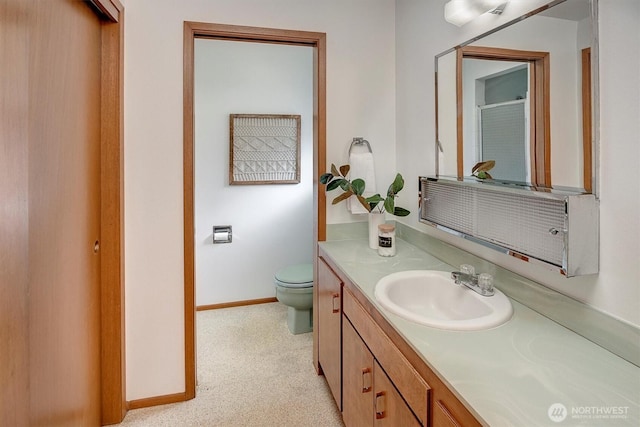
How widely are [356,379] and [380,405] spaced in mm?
281

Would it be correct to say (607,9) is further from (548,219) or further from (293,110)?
(293,110)

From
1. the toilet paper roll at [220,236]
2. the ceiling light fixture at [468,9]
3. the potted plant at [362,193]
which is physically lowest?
the toilet paper roll at [220,236]

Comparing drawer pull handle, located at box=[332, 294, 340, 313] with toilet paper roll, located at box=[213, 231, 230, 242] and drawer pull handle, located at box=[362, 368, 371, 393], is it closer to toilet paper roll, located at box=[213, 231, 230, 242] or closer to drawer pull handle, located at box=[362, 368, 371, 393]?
drawer pull handle, located at box=[362, 368, 371, 393]

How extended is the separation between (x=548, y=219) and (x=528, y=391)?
21.1 inches

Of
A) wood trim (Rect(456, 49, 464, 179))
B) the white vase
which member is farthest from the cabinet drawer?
wood trim (Rect(456, 49, 464, 179))

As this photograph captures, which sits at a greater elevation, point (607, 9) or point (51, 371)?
point (607, 9)

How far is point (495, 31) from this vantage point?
1375 mm

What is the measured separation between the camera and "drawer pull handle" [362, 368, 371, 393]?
131 cm

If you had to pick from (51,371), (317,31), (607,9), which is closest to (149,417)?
(51,371)

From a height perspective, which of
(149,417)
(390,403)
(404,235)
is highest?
(404,235)

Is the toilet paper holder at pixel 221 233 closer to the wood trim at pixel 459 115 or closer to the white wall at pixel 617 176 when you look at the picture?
the wood trim at pixel 459 115

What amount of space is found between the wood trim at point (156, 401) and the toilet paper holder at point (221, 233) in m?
1.44

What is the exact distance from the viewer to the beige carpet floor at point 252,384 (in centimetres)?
186

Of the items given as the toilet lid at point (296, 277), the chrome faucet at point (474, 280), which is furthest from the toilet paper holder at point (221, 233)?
the chrome faucet at point (474, 280)
